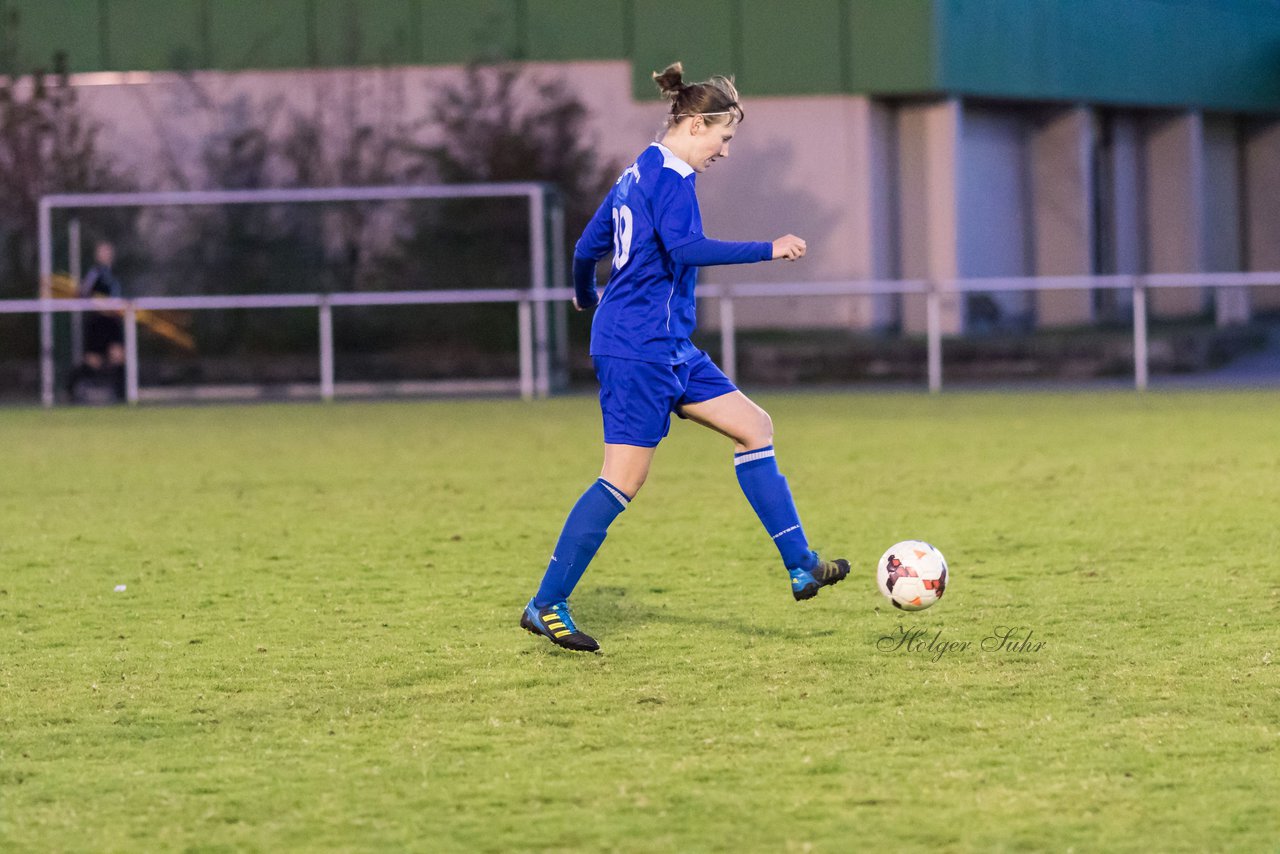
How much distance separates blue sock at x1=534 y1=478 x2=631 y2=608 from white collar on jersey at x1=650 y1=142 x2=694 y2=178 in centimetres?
100

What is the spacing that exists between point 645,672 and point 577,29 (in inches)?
867

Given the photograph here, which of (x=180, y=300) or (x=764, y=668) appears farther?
(x=180, y=300)

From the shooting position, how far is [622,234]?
21.4ft

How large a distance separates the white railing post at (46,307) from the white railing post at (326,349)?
3.04 m

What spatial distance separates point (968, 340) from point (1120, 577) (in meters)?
17.5

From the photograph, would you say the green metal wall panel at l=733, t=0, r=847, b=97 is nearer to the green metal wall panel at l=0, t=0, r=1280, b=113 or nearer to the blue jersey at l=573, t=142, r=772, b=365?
the green metal wall panel at l=0, t=0, r=1280, b=113

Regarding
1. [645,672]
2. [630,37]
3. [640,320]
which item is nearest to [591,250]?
[640,320]

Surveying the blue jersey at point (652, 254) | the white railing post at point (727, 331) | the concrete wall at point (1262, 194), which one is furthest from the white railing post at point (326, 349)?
the concrete wall at point (1262, 194)

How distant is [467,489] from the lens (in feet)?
40.5

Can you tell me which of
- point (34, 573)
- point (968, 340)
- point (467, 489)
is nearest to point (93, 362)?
point (968, 340)

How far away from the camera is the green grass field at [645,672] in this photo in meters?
4.48

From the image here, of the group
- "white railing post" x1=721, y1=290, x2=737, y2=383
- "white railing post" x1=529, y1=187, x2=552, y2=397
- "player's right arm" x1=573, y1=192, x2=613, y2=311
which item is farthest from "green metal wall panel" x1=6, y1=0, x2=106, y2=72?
"player's right arm" x1=573, y1=192, x2=613, y2=311

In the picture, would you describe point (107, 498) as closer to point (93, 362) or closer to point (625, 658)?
point (625, 658)

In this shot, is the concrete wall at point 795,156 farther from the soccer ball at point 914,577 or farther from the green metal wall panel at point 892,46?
the soccer ball at point 914,577
